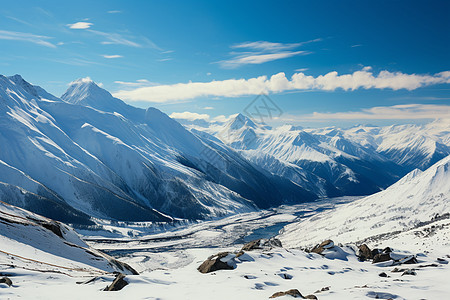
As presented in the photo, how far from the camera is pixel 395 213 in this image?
163750mm

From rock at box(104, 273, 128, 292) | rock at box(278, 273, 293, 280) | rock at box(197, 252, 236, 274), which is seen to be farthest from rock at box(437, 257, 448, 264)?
rock at box(104, 273, 128, 292)

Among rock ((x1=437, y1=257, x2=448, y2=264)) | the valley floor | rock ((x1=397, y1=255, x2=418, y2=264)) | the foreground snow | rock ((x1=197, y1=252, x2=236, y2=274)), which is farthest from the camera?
rock ((x1=437, y1=257, x2=448, y2=264))

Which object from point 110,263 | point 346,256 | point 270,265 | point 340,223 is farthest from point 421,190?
point 110,263

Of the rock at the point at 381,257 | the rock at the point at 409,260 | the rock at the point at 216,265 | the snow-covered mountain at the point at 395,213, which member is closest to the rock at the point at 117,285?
the rock at the point at 216,265

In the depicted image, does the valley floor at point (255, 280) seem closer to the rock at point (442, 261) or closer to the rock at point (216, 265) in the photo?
the rock at point (442, 261)

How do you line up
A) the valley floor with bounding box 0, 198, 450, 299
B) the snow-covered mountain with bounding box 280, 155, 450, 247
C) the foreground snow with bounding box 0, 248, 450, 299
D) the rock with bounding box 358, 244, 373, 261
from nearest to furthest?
the foreground snow with bounding box 0, 248, 450, 299 < the valley floor with bounding box 0, 198, 450, 299 < the rock with bounding box 358, 244, 373, 261 < the snow-covered mountain with bounding box 280, 155, 450, 247

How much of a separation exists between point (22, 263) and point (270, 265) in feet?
96.0

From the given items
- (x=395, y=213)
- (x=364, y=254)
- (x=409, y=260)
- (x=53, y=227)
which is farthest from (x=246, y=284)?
(x=395, y=213)

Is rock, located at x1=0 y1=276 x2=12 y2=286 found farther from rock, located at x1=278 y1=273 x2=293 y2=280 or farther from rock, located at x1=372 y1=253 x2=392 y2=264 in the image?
rock, located at x1=372 y1=253 x2=392 y2=264

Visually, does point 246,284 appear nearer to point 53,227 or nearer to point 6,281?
point 6,281

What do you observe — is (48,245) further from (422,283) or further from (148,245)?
(148,245)

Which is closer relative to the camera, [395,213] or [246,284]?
[246,284]

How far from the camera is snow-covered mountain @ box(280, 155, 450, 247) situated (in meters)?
146

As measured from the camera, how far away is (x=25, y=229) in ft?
142
